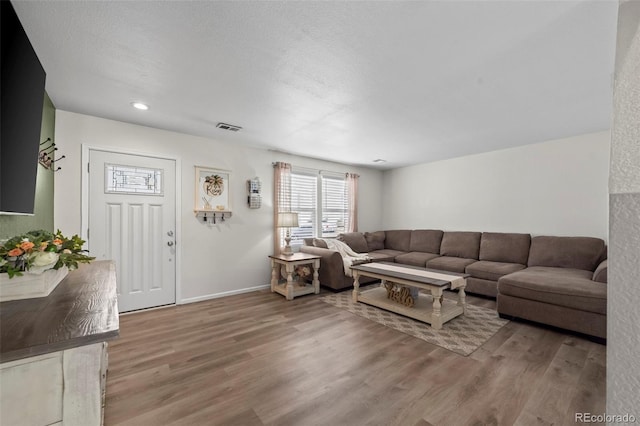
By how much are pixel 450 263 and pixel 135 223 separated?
455cm

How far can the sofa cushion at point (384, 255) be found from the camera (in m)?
4.95

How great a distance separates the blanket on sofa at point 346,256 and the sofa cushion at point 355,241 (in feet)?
0.92

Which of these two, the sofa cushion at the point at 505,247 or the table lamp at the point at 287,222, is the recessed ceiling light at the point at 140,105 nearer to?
the table lamp at the point at 287,222

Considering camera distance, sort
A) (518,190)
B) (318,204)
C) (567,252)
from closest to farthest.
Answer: (567,252)
(518,190)
(318,204)

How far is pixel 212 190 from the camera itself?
3.99 meters

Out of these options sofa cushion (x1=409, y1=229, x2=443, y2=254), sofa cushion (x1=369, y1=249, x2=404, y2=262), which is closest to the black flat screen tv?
sofa cushion (x1=369, y1=249, x2=404, y2=262)

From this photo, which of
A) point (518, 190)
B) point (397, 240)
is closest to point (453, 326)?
point (518, 190)

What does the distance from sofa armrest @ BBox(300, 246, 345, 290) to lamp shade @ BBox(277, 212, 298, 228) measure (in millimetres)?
626

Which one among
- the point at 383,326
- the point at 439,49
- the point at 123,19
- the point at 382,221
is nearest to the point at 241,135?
the point at 123,19

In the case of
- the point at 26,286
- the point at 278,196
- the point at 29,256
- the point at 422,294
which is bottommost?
the point at 422,294

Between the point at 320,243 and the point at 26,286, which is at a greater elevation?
the point at 26,286

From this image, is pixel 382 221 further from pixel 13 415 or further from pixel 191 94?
pixel 13 415

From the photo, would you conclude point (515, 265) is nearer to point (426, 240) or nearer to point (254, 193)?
point (426, 240)

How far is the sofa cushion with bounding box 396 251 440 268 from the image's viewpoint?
4.74 metres
